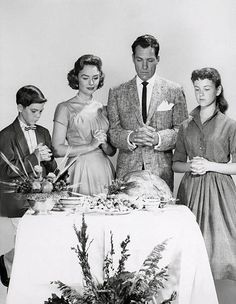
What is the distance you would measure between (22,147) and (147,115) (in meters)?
1.01

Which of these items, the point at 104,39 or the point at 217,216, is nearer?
the point at 217,216

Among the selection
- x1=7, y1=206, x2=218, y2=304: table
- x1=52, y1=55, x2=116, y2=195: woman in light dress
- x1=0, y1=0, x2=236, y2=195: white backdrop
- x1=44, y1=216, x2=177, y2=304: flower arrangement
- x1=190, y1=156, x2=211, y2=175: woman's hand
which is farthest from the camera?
x1=0, y1=0, x2=236, y2=195: white backdrop

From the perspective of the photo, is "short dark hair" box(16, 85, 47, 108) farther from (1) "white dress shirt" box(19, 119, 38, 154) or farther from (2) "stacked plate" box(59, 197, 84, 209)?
(2) "stacked plate" box(59, 197, 84, 209)

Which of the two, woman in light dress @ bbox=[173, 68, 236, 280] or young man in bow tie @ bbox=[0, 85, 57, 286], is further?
young man in bow tie @ bbox=[0, 85, 57, 286]

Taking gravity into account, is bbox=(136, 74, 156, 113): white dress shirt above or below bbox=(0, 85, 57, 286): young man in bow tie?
above

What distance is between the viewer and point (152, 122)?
486 centimetres

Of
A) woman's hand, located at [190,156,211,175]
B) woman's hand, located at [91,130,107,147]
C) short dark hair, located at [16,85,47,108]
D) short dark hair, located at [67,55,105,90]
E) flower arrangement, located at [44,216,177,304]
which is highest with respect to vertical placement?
short dark hair, located at [67,55,105,90]

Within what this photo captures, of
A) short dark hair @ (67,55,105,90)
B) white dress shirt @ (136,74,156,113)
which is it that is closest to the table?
white dress shirt @ (136,74,156,113)

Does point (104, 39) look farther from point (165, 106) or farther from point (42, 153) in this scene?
point (42, 153)

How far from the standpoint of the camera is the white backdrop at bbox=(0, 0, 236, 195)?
500 cm

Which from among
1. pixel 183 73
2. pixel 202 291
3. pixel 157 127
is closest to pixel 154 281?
pixel 202 291

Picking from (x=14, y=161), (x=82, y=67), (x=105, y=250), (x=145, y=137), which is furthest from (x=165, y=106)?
(x=105, y=250)

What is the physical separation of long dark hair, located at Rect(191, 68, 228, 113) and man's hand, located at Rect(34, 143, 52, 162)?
4.13ft

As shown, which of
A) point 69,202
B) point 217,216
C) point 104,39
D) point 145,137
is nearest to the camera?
point 69,202
